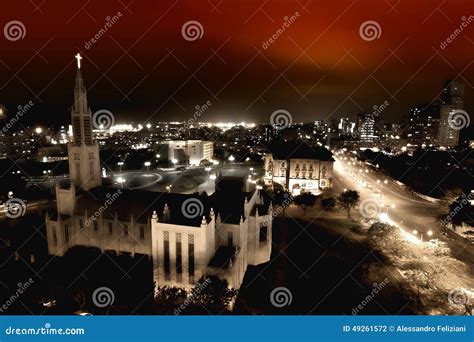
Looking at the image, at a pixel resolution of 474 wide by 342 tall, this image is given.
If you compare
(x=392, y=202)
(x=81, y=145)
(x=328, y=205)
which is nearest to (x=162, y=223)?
(x=81, y=145)

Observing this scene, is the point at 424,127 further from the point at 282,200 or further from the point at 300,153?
the point at 282,200

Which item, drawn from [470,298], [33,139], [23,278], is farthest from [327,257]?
[33,139]

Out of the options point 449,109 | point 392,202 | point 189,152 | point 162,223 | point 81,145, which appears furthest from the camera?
point 449,109

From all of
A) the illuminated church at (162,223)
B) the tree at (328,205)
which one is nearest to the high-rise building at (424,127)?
the tree at (328,205)

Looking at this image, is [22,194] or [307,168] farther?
[307,168]

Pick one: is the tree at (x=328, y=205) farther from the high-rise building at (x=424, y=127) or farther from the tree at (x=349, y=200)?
the high-rise building at (x=424, y=127)

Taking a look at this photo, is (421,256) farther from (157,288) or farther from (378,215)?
(157,288)

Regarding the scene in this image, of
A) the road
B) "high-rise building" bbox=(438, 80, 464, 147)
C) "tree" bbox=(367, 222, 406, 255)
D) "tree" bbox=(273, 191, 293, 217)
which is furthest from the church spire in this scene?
"high-rise building" bbox=(438, 80, 464, 147)
